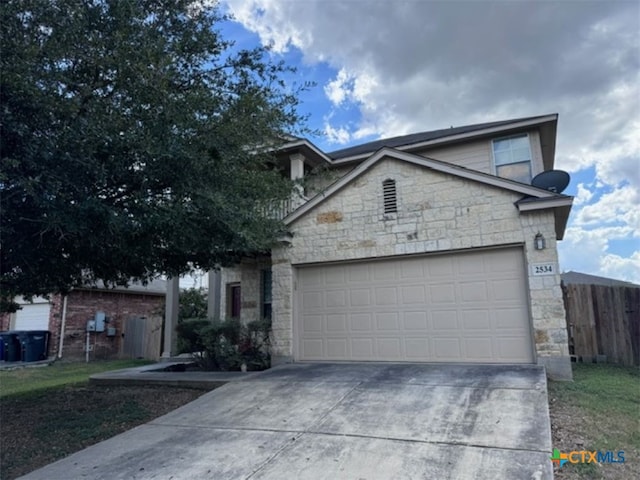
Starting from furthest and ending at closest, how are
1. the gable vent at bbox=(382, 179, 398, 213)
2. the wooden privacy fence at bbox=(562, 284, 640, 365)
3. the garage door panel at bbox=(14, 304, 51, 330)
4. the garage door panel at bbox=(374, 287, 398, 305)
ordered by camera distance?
the garage door panel at bbox=(14, 304, 51, 330) < the wooden privacy fence at bbox=(562, 284, 640, 365) < the gable vent at bbox=(382, 179, 398, 213) < the garage door panel at bbox=(374, 287, 398, 305)

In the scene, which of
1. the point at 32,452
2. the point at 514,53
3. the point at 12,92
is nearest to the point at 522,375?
the point at 32,452

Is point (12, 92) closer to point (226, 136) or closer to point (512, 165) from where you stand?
point (226, 136)

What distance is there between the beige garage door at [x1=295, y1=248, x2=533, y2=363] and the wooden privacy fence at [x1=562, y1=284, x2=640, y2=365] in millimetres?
3513

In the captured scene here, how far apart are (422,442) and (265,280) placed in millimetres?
8097

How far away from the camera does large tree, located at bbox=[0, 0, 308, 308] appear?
4863 mm

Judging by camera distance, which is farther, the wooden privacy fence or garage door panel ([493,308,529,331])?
the wooden privacy fence

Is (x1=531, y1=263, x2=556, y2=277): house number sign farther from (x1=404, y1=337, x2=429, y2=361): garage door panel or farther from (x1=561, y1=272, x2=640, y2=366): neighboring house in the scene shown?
(x1=561, y1=272, x2=640, y2=366): neighboring house

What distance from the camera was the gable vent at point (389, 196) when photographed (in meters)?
9.40

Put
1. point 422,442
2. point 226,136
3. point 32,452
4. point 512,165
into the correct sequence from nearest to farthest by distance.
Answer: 1. point 422,442
2. point 32,452
3. point 226,136
4. point 512,165

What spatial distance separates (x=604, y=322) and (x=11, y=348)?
20.0 m

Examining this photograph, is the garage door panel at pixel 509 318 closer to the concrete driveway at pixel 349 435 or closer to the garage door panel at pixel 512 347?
the garage door panel at pixel 512 347

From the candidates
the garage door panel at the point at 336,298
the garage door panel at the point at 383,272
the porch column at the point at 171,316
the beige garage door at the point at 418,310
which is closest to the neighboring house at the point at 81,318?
the porch column at the point at 171,316

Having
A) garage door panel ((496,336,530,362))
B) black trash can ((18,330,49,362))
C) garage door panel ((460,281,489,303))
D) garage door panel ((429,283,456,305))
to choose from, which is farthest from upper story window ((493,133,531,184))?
black trash can ((18,330,49,362))

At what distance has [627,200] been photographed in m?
17.4
